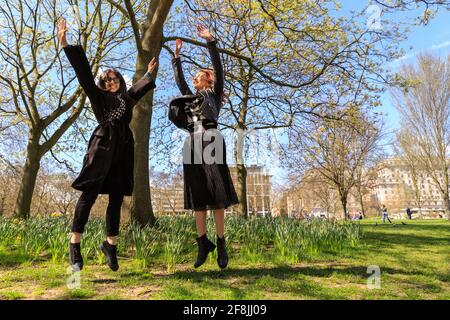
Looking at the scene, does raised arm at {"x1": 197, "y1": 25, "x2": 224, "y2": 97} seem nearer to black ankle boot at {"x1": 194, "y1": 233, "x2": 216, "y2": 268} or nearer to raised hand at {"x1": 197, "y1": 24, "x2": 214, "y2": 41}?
raised hand at {"x1": 197, "y1": 24, "x2": 214, "y2": 41}

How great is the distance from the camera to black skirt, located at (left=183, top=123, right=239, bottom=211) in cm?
289

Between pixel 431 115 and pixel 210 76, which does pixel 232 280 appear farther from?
pixel 431 115

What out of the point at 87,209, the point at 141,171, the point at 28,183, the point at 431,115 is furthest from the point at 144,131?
the point at 431,115

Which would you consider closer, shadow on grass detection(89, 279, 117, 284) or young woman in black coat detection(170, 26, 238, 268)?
young woman in black coat detection(170, 26, 238, 268)

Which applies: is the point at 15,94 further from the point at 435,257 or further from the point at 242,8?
the point at 435,257

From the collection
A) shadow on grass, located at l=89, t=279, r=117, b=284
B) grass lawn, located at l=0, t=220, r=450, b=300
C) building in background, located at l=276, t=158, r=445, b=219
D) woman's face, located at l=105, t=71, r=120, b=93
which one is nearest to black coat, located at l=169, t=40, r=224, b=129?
woman's face, located at l=105, t=71, r=120, b=93

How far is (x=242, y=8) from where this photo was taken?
973 centimetres

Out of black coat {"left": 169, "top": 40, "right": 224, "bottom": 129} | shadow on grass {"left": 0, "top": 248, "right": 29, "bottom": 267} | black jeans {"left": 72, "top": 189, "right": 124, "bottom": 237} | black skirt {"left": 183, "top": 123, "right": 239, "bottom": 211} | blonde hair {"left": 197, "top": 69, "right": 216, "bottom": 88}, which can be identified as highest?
blonde hair {"left": 197, "top": 69, "right": 216, "bottom": 88}

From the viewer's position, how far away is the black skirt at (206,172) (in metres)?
2.89

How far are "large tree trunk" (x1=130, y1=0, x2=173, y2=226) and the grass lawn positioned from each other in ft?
4.32

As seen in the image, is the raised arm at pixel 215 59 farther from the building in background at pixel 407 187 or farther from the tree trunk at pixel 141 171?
the building in background at pixel 407 187

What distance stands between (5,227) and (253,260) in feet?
14.4

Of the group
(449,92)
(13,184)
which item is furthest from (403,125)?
(13,184)

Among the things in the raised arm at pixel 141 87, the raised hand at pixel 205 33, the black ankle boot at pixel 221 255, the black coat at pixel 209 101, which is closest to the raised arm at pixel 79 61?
the raised arm at pixel 141 87
